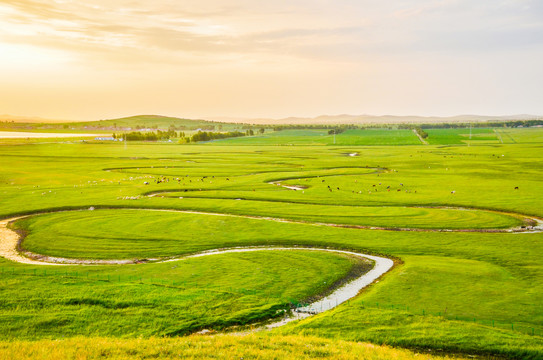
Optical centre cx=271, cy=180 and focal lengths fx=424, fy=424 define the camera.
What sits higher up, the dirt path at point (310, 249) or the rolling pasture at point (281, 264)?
the rolling pasture at point (281, 264)

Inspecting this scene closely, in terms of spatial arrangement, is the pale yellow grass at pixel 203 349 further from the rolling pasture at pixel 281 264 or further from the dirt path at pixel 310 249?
the dirt path at pixel 310 249

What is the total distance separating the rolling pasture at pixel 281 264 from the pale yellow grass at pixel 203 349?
31cm

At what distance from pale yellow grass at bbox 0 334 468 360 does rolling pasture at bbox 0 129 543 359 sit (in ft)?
1.02

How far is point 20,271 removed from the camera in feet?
120

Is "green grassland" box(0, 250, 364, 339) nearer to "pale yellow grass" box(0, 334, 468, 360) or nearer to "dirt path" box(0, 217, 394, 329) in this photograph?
"dirt path" box(0, 217, 394, 329)

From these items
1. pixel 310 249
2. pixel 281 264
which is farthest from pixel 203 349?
pixel 310 249

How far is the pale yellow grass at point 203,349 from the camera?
21281 millimetres

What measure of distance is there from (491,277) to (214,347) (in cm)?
2483

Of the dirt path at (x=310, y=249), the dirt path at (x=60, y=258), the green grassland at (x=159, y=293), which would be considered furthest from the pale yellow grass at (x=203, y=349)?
the dirt path at (x=60, y=258)

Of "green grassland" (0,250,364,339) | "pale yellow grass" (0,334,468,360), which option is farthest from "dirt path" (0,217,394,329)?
"pale yellow grass" (0,334,468,360)

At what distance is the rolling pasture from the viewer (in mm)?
26484

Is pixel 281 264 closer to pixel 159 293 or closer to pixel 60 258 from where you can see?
pixel 159 293

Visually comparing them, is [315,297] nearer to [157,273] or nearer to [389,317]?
[389,317]

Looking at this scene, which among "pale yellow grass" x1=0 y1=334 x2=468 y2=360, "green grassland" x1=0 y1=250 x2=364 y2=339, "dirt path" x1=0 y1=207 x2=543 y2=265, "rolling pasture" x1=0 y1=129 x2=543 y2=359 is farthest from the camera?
"dirt path" x1=0 y1=207 x2=543 y2=265
